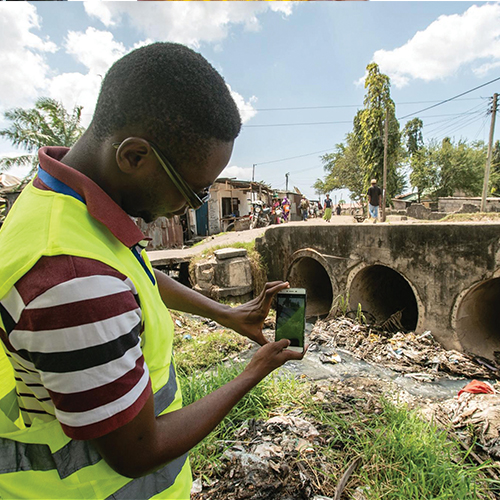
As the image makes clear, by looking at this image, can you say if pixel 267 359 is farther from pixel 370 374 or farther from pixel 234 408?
pixel 370 374

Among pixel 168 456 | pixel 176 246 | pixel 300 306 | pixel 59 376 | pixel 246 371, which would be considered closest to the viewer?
pixel 59 376

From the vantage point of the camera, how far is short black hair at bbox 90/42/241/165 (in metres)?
0.93

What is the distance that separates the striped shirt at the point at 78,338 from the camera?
632mm

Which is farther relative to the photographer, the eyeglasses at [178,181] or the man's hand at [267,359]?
the man's hand at [267,359]

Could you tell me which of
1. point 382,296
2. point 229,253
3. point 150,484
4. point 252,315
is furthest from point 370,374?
point 150,484

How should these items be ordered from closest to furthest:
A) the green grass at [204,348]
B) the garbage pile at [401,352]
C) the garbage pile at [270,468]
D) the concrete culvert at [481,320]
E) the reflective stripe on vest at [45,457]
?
1. the reflective stripe on vest at [45,457]
2. the garbage pile at [270,468]
3. the green grass at [204,348]
4. the garbage pile at [401,352]
5. the concrete culvert at [481,320]

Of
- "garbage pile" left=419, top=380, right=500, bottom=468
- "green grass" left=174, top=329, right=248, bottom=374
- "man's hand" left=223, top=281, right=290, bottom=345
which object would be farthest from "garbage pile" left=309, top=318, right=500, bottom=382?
"man's hand" left=223, top=281, right=290, bottom=345

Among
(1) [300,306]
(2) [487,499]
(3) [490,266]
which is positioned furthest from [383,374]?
(1) [300,306]

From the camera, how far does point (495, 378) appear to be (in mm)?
5270

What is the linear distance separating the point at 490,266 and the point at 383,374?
2501mm

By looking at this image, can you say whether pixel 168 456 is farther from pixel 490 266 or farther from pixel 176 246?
pixel 176 246

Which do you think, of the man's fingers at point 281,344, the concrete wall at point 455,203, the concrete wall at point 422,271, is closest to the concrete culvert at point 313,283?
the concrete wall at point 422,271

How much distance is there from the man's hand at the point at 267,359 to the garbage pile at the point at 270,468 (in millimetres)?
1493

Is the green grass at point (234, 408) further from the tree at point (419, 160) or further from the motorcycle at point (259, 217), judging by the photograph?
the tree at point (419, 160)
